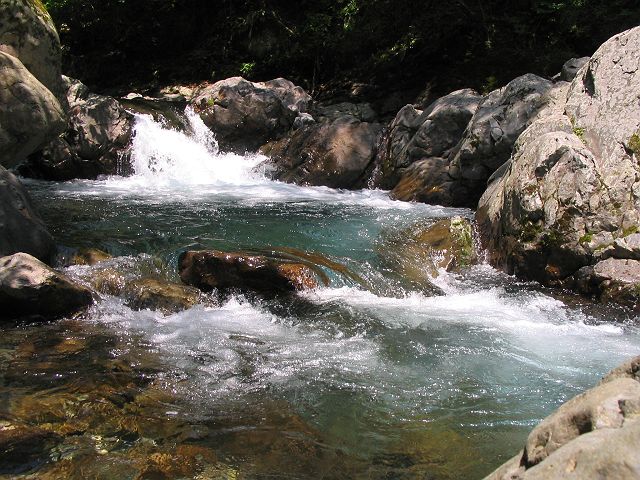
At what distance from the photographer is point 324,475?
132 inches

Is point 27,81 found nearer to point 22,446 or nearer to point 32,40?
point 32,40

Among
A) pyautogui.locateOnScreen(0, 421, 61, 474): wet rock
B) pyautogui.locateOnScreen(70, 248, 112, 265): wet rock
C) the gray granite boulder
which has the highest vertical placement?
the gray granite boulder

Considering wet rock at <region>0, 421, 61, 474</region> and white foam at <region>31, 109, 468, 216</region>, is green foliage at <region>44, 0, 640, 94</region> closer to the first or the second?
white foam at <region>31, 109, 468, 216</region>

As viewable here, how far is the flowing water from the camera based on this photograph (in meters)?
3.60

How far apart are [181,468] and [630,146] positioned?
6813 millimetres

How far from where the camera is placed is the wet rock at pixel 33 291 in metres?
5.70

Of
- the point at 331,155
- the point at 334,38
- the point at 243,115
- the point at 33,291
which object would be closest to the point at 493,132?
the point at 331,155

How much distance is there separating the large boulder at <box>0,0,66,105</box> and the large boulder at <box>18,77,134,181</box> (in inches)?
172

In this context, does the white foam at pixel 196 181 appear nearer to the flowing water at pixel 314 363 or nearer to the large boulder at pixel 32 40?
the flowing water at pixel 314 363

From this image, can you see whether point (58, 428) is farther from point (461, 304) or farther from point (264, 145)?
point (264, 145)

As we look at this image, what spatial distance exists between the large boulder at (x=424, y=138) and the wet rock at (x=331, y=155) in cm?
43

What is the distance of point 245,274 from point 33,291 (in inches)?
87.6

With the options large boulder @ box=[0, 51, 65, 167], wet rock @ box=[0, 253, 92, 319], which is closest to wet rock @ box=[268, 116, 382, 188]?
large boulder @ box=[0, 51, 65, 167]

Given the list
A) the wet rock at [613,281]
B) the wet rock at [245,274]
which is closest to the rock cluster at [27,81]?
the wet rock at [245,274]
